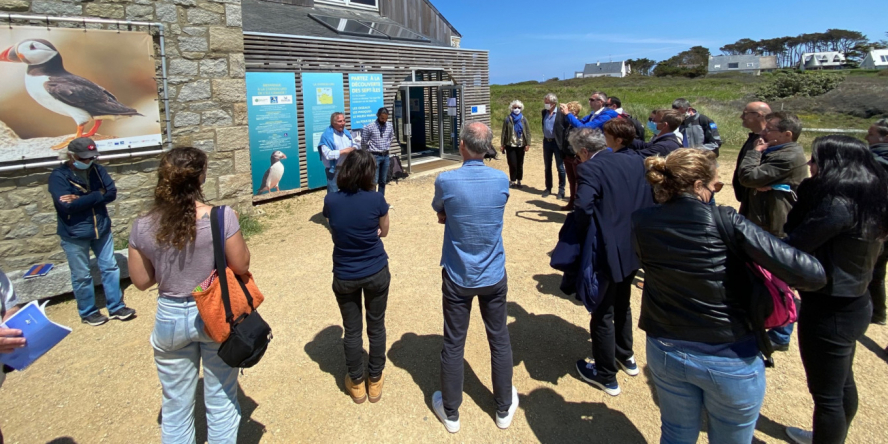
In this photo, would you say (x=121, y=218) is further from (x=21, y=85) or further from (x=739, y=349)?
(x=739, y=349)

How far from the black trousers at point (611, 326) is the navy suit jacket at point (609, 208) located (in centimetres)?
14

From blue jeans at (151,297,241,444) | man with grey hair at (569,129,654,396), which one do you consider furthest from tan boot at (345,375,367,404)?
man with grey hair at (569,129,654,396)

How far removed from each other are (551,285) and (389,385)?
7.62 ft

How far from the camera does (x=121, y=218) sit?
604cm

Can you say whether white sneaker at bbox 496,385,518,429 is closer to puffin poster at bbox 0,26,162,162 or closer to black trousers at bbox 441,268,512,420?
black trousers at bbox 441,268,512,420

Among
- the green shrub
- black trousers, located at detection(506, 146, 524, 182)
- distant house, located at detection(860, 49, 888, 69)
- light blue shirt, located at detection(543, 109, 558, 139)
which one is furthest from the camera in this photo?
distant house, located at detection(860, 49, 888, 69)

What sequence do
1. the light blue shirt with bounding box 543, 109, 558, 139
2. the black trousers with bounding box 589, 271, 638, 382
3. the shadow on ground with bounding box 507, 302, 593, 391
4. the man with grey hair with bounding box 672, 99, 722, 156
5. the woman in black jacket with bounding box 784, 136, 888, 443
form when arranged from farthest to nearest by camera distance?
the light blue shirt with bounding box 543, 109, 558, 139, the man with grey hair with bounding box 672, 99, 722, 156, the shadow on ground with bounding box 507, 302, 593, 391, the black trousers with bounding box 589, 271, 638, 382, the woman in black jacket with bounding box 784, 136, 888, 443

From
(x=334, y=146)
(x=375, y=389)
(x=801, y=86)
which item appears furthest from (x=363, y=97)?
(x=801, y=86)

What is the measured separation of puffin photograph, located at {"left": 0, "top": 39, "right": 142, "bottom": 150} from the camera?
5.06 meters

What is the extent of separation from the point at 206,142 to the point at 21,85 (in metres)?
2.01

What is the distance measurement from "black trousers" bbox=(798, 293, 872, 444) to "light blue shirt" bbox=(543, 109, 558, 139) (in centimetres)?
651

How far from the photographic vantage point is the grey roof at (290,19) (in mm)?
9989

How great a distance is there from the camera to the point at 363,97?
10219 mm

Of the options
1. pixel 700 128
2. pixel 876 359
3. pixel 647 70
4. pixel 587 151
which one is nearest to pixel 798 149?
pixel 587 151
